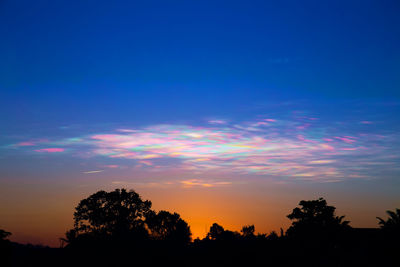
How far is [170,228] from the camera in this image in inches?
4146

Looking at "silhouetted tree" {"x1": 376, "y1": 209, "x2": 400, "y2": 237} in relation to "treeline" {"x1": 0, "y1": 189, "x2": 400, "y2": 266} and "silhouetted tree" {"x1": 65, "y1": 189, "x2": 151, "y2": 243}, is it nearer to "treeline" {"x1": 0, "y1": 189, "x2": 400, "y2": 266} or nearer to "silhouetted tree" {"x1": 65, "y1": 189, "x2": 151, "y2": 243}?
"treeline" {"x1": 0, "y1": 189, "x2": 400, "y2": 266}

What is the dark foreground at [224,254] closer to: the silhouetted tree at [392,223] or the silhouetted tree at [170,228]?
the silhouetted tree at [392,223]

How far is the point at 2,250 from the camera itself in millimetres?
39188

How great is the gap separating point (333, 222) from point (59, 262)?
4412cm

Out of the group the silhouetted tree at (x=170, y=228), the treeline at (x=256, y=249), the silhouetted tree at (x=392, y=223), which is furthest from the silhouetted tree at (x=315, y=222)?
the silhouetted tree at (x=170, y=228)

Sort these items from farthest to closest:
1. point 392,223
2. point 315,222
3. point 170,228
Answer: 1. point 170,228
2. point 315,222
3. point 392,223

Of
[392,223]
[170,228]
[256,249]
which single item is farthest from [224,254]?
[170,228]

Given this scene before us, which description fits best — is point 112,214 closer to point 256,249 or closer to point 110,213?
point 110,213

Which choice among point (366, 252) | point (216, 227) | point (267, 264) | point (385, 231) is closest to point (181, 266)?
point (267, 264)

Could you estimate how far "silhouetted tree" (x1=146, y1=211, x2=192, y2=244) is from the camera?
318ft

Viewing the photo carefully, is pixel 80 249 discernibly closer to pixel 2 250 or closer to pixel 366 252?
pixel 2 250

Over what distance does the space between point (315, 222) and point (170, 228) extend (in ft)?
159

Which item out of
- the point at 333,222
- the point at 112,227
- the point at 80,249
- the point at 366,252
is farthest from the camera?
the point at 112,227

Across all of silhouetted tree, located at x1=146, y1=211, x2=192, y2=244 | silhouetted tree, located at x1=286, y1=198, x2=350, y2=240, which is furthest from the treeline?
silhouetted tree, located at x1=146, y1=211, x2=192, y2=244
